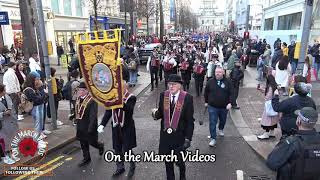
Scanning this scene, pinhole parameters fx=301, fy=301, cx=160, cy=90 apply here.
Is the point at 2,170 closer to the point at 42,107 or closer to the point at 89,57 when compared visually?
the point at 42,107

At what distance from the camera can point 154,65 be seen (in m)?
13.3

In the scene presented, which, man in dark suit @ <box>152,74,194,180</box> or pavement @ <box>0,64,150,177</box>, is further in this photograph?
pavement @ <box>0,64,150,177</box>

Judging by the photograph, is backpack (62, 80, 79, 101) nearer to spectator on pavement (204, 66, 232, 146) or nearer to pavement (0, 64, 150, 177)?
pavement (0, 64, 150, 177)

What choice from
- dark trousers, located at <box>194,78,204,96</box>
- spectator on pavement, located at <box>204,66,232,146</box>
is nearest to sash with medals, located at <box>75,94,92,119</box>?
spectator on pavement, located at <box>204,66,232,146</box>

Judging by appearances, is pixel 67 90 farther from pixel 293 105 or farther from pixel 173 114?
pixel 293 105

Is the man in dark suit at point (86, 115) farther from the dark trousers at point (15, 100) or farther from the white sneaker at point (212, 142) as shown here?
the white sneaker at point (212, 142)

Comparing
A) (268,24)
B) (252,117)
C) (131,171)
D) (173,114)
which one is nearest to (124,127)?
(131,171)

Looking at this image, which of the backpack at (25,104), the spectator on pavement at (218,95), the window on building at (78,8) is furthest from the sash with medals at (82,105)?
the window on building at (78,8)

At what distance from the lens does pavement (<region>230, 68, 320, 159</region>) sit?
6862 millimetres

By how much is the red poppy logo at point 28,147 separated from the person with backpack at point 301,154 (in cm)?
521

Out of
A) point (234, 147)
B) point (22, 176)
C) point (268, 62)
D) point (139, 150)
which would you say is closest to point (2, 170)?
point (22, 176)

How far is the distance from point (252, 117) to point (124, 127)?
509 cm

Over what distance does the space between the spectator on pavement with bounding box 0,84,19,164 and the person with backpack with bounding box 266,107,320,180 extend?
5.04 meters

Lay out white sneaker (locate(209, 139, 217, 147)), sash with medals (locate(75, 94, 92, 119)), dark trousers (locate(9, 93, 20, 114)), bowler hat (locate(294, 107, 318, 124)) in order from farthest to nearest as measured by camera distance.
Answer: dark trousers (locate(9, 93, 20, 114))
white sneaker (locate(209, 139, 217, 147))
sash with medals (locate(75, 94, 92, 119))
bowler hat (locate(294, 107, 318, 124))
